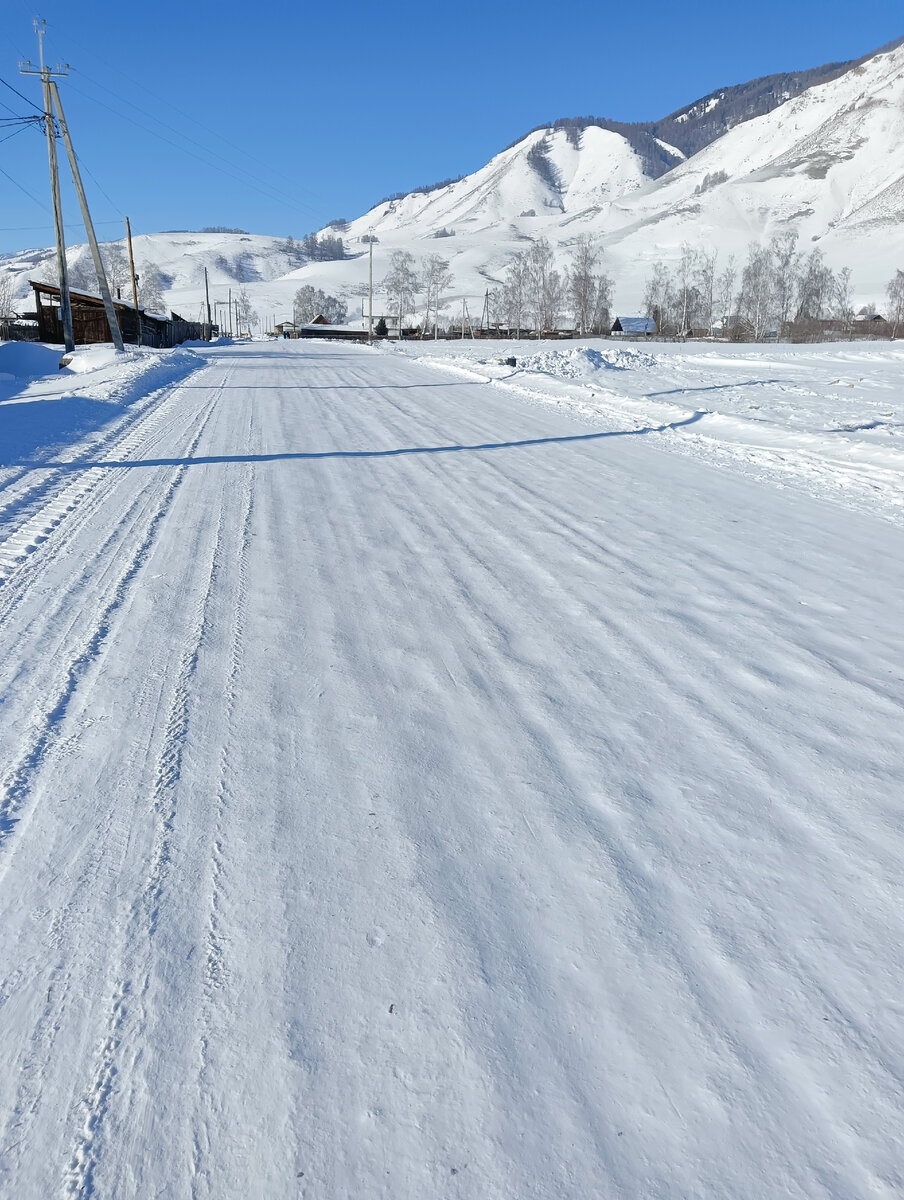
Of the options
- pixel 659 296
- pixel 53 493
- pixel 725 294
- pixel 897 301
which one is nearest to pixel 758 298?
pixel 897 301

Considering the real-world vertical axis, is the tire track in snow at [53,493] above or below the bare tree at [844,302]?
below

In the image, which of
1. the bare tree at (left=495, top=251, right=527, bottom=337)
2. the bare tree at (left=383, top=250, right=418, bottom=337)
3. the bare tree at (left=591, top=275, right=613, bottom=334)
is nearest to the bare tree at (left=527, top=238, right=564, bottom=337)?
the bare tree at (left=495, top=251, right=527, bottom=337)

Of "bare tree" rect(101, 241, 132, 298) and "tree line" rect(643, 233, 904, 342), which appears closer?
"tree line" rect(643, 233, 904, 342)

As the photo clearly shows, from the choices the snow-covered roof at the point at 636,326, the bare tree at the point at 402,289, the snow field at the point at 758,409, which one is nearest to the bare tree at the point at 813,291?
the snow-covered roof at the point at 636,326

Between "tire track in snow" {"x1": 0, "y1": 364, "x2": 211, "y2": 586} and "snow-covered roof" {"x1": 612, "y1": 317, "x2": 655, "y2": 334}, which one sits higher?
"snow-covered roof" {"x1": 612, "y1": 317, "x2": 655, "y2": 334}

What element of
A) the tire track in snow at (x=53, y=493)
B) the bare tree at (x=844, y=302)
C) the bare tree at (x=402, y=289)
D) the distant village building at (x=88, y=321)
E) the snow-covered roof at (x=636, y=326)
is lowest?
the tire track in snow at (x=53, y=493)

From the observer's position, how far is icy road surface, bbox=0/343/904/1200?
5.58ft

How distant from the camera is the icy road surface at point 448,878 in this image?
1.70m

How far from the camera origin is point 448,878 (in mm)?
2451

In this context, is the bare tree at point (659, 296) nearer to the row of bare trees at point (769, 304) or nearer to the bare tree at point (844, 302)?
the row of bare trees at point (769, 304)

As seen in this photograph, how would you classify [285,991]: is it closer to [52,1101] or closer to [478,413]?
[52,1101]

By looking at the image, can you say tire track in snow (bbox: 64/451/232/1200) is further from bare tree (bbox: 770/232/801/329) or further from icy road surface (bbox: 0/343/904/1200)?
bare tree (bbox: 770/232/801/329)

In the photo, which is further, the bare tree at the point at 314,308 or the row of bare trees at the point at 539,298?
the bare tree at the point at 314,308

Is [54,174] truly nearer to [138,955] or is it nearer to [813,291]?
[138,955]
